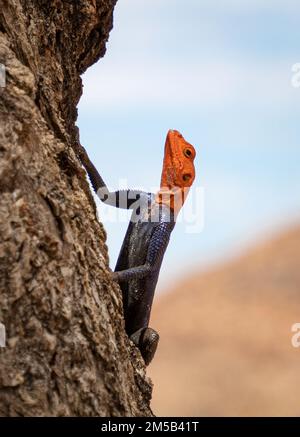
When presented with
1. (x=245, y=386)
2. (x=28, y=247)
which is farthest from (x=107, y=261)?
(x=245, y=386)

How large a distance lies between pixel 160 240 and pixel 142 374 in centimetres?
141

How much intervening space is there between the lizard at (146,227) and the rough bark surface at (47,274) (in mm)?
1288

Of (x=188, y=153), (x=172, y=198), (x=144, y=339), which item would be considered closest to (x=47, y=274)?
(x=144, y=339)

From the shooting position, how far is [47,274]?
10.4 feet

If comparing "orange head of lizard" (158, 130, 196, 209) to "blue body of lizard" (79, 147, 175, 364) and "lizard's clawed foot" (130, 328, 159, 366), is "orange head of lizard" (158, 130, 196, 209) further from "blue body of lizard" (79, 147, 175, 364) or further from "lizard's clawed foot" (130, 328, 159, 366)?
"lizard's clawed foot" (130, 328, 159, 366)

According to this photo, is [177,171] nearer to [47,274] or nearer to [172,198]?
[172,198]

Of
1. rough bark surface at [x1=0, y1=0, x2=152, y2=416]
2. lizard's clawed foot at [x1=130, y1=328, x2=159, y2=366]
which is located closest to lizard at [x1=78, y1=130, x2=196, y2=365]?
lizard's clawed foot at [x1=130, y1=328, x2=159, y2=366]

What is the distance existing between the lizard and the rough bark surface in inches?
50.7

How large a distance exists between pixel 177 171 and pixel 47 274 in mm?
2284

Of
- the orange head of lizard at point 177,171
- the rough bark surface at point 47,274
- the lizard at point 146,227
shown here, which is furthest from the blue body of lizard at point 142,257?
the rough bark surface at point 47,274

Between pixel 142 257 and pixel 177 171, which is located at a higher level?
pixel 177 171

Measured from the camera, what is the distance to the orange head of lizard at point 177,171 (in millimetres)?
5328

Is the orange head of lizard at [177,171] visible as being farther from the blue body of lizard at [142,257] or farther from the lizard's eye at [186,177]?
the blue body of lizard at [142,257]
